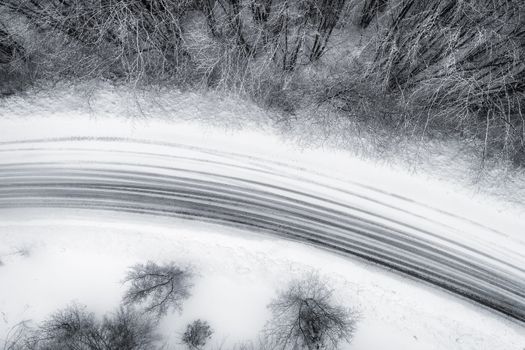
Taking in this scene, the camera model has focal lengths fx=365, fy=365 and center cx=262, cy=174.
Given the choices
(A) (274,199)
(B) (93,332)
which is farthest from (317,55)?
(B) (93,332)

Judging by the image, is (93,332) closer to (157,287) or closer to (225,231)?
(157,287)

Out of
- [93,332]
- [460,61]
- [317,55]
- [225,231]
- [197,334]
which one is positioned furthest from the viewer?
[225,231]

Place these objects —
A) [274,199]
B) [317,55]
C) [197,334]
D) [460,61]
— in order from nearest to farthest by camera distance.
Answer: [460,61] < [197,334] < [317,55] < [274,199]

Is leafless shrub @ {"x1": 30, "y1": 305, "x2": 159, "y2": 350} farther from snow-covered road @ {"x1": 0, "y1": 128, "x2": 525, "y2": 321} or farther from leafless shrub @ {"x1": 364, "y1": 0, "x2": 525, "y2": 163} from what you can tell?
leafless shrub @ {"x1": 364, "y1": 0, "x2": 525, "y2": 163}

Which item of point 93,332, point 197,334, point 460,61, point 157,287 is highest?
point 460,61

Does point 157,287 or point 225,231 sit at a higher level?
point 225,231

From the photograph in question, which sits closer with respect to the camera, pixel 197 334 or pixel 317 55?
pixel 197 334

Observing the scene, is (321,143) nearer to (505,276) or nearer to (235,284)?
(235,284)
